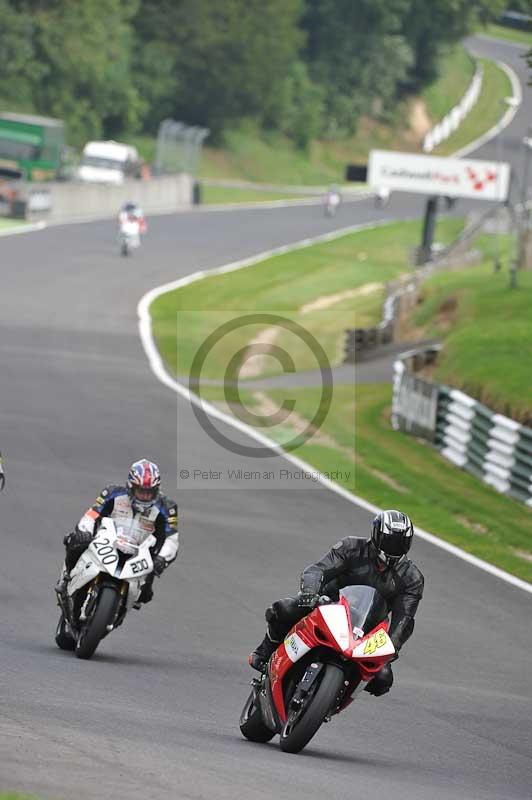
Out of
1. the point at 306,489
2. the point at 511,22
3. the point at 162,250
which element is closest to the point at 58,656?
the point at 306,489

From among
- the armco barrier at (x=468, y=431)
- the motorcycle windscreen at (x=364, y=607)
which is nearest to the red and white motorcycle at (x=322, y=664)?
the motorcycle windscreen at (x=364, y=607)

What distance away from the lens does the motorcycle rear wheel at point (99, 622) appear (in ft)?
39.9

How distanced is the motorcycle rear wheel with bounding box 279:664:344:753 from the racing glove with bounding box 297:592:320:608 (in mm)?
480

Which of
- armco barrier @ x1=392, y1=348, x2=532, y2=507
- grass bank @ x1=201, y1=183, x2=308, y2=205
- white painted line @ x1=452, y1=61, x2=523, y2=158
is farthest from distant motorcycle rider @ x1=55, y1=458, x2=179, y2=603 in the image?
white painted line @ x1=452, y1=61, x2=523, y2=158

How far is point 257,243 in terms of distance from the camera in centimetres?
6309

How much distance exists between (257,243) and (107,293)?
61.8 feet

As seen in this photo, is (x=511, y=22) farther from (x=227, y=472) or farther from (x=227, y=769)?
(x=227, y=769)

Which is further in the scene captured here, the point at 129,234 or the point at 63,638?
the point at 129,234

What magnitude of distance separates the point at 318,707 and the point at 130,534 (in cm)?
379

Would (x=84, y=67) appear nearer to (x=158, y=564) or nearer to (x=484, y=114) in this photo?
(x=484, y=114)

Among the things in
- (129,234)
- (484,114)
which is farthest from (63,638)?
(484,114)

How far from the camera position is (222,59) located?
99500 millimetres

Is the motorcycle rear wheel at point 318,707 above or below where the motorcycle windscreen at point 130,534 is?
above

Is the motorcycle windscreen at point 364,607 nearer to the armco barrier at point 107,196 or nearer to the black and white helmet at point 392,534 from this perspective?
the black and white helmet at point 392,534
